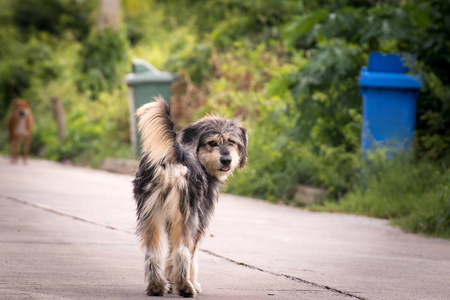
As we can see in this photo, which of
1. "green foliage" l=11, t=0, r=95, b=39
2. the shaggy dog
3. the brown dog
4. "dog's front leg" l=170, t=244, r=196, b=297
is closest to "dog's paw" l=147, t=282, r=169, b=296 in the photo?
the shaggy dog

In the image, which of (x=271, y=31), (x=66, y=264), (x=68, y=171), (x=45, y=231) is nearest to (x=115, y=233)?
(x=45, y=231)

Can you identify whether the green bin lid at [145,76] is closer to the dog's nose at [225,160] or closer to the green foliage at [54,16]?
the dog's nose at [225,160]

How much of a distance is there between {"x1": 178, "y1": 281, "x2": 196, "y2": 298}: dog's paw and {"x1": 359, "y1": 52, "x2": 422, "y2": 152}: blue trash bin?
724 centimetres

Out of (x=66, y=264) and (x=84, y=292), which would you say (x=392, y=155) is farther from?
(x=84, y=292)

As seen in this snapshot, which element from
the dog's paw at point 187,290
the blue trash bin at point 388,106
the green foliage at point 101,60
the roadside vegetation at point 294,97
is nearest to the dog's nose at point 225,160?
the dog's paw at point 187,290

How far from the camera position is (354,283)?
6828 millimetres

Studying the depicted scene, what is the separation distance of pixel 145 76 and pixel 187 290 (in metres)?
14.5

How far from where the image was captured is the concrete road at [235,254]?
6363mm

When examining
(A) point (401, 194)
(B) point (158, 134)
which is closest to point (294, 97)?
(A) point (401, 194)

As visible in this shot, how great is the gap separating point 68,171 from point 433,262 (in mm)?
11928

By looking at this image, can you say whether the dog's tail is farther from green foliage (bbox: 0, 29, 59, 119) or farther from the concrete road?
green foliage (bbox: 0, 29, 59, 119)

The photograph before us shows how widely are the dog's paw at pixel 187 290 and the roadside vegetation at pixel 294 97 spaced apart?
4828 millimetres

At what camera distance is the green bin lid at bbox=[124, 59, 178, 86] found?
65.9 ft

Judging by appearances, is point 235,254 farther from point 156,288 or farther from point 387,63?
point 387,63
